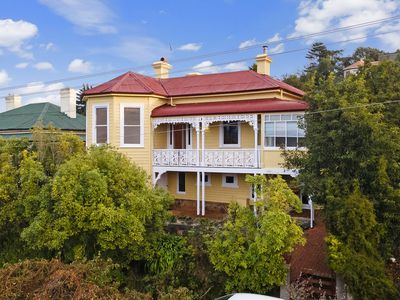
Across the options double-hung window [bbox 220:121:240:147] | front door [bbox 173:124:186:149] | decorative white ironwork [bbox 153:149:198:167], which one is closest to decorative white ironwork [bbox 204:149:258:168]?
decorative white ironwork [bbox 153:149:198:167]

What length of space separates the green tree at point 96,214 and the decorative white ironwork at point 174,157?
5.96 m

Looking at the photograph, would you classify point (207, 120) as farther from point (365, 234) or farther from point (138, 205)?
point (365, 234)

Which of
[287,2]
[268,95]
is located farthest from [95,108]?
[287,2]

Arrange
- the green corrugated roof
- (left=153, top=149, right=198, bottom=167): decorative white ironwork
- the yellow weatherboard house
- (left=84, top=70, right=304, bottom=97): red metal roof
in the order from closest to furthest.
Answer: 1. the yellow weatherboard house
2. (left=153, top=149, right=198, bottom=167): decorative white ironwork
3. (left=84, top=70, right=304, bottom=97): red metal roof
4. the green corrugated roof

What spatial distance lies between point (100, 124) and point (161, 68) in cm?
615

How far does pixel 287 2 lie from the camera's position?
14.4 meters

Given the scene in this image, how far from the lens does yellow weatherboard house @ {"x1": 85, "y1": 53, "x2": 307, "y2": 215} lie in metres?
16.8

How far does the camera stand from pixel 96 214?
35.5 ft

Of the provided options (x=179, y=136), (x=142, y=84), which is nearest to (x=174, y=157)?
(x=179, y=136)

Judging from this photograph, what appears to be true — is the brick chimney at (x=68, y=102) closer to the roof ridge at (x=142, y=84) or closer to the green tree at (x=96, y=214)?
the roof ridge at (x=142, y=84)

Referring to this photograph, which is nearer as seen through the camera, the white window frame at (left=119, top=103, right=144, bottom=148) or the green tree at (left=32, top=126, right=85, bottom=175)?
the green tree at (left=32, top=126, right=85, bottom=175)

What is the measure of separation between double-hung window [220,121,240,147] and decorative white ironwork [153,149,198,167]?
1.81m

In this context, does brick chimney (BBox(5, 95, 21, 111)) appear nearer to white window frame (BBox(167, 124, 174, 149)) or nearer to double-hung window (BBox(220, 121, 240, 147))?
white window frame (BBox(167, 124, 174, 149))

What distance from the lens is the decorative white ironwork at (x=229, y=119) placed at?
16.6 metres
